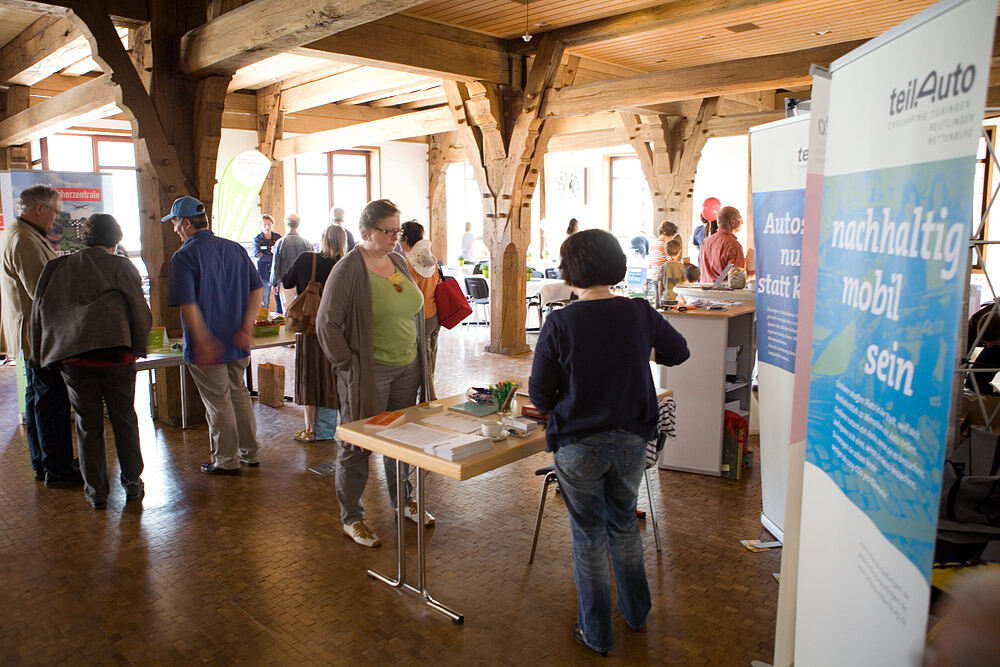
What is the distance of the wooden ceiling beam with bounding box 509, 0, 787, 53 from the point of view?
19.0ft

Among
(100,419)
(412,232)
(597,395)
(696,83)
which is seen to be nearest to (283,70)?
(696,83)

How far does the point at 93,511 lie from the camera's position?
3.92m

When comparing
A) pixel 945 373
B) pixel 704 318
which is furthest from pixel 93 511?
pixel 945 373

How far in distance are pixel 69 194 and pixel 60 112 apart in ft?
5.93

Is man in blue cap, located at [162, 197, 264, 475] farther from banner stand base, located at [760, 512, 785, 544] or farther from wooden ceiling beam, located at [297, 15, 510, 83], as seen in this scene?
banner stand base, located at [760, 512, 785, 544]

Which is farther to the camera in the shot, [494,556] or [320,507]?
[320,507]

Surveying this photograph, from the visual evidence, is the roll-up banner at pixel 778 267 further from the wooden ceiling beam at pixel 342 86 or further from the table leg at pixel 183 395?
the wooden ceiling beam at pixel 342 86

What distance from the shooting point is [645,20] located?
639 centimetres

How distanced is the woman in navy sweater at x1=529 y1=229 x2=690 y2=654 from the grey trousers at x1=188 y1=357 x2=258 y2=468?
2.59m

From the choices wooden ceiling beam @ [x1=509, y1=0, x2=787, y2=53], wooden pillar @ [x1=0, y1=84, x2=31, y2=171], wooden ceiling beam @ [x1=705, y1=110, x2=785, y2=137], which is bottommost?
wooden pillar @ [x1=0, y1=84, x2=31, y2=171]

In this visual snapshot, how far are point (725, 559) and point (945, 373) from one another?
2.30 m

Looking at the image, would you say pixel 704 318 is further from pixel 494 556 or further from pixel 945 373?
pixel 945 373

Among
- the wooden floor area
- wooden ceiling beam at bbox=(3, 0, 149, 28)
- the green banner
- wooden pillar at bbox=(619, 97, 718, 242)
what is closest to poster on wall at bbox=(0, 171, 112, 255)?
the green banner

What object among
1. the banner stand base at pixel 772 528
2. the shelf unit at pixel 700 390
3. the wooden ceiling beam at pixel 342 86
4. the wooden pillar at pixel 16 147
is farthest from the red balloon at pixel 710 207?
the wooden pillar at pixel 16 147
